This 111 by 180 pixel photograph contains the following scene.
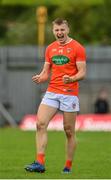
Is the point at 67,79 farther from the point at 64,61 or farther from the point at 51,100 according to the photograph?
the point at 51,100

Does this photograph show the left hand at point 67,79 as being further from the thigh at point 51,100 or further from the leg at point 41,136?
the leg at point 41,136

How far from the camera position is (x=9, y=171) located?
1305 cm

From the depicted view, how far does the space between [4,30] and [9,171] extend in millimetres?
41770

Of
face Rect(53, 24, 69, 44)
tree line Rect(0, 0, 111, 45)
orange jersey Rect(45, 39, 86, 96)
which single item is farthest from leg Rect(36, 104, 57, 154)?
tree line Rect(0, 0, 111, 45)

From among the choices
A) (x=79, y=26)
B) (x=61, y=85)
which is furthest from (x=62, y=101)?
(x=79, y=26)

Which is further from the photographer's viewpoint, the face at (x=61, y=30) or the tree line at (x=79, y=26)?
the tree line at (x=79, y=26)

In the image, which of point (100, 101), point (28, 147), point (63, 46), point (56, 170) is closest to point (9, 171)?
point (56, 170)

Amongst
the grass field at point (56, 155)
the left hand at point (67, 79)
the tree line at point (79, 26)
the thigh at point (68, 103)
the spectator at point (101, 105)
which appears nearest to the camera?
the left hand at point (67, 79)

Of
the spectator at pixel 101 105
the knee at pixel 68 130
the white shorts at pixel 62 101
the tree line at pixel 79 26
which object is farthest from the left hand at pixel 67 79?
the tree line at pixel 79 26

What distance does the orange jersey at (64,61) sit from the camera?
12664 millimetres

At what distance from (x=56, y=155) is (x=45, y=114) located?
4.72 m

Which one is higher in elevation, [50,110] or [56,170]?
[50,110]

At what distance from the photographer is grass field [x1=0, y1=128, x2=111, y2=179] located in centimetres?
1259

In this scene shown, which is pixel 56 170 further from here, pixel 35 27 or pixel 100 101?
pixel 35 27
